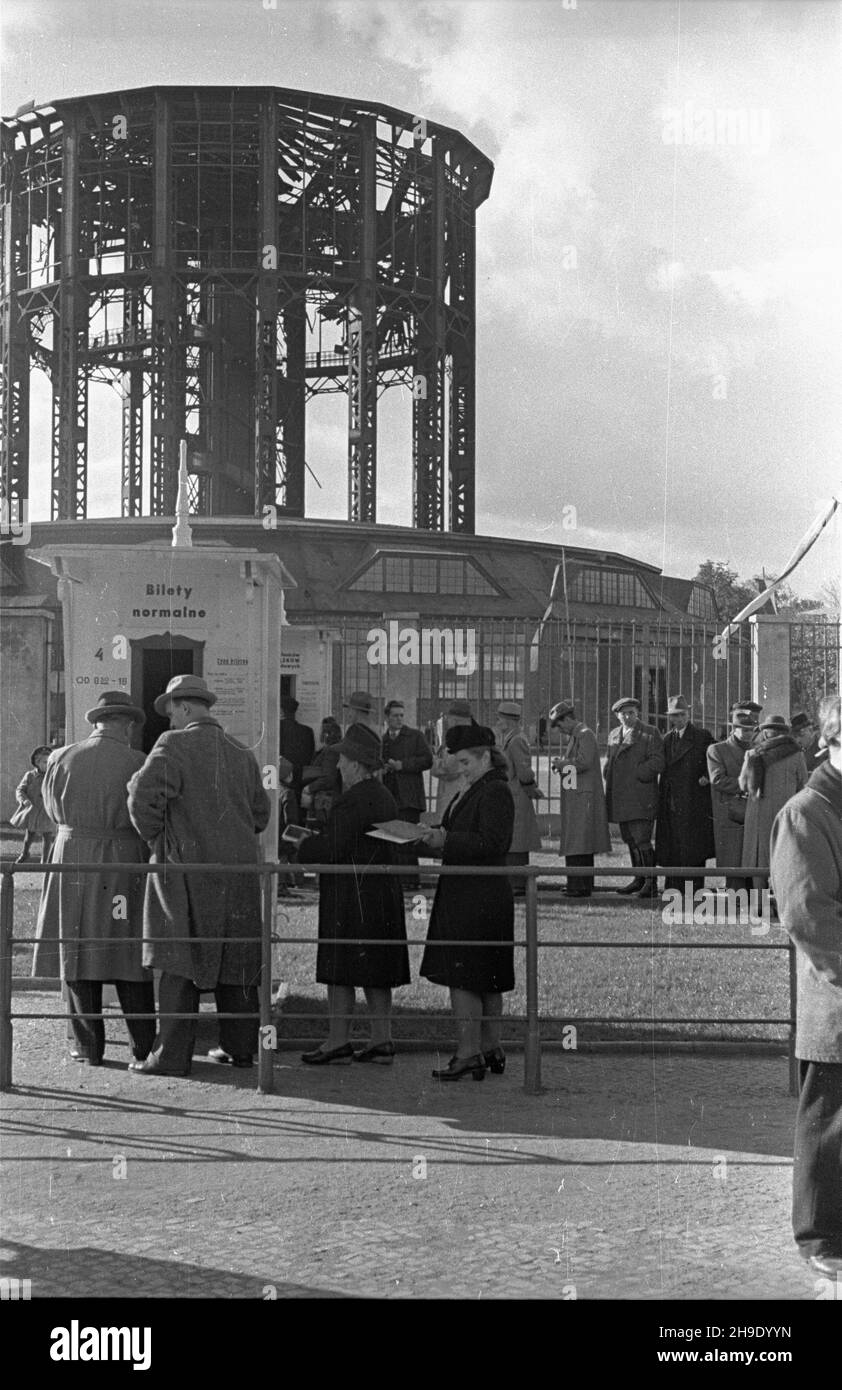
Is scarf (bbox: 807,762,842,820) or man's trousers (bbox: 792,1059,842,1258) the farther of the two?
scarf (bbox: 807,762,842,820)

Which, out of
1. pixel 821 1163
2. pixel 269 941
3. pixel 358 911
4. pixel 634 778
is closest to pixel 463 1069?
pixel 358 911

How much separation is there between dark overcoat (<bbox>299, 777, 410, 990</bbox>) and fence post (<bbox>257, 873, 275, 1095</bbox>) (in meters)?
0.47

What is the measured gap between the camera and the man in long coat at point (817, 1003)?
15.5 ft

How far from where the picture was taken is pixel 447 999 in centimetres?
943

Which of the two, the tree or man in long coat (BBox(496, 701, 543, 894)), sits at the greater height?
the tree

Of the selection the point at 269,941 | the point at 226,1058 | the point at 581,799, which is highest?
the point at 581,799

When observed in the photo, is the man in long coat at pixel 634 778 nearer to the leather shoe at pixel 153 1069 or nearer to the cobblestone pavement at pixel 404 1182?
the cobblestone pavement at pixel 404 1182

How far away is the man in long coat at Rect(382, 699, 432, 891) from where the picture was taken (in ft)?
48.1

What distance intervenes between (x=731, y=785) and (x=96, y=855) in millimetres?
6894

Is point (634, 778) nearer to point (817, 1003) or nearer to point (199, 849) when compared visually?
point (199, 849)

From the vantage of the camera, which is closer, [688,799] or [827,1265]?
[827,1265]

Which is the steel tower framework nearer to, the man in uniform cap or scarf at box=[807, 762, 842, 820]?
the man in uniform cap

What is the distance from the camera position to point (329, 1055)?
7809 mm

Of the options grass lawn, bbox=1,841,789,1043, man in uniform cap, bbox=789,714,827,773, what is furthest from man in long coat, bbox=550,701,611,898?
man in uniform cap, bbox=789,714,827,773
